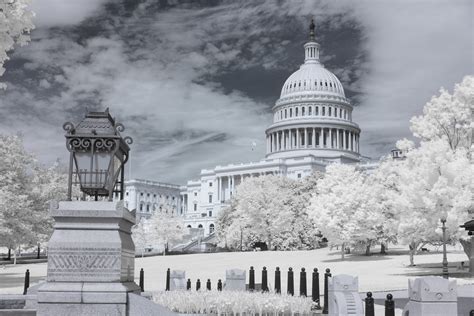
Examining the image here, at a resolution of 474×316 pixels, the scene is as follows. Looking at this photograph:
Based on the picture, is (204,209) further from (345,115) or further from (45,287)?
(45,287)

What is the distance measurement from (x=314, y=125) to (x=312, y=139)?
4.02 m

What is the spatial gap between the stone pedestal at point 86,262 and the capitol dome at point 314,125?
160 meters

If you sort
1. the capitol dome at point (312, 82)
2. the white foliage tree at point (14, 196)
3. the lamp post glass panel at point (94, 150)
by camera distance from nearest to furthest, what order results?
the lamp post glass panel at point (94, 150), the white foliage tree at point (14, 196), the capitol dome at point (312, 82)

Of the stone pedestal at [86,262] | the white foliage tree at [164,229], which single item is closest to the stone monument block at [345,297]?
the stone pedestal at [86,262]

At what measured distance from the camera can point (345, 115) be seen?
187750mm

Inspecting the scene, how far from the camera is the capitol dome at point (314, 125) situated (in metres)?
176

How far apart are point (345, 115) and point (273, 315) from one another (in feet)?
588

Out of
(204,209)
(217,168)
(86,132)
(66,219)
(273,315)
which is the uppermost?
(217,168)

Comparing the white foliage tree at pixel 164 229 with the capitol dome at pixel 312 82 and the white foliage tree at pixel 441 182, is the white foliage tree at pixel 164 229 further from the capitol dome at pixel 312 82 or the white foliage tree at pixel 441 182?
the capitol dome at pixel 312 82

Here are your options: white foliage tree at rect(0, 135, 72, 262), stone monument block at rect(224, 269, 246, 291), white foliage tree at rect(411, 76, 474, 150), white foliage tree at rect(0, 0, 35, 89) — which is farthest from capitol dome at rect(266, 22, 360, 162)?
white foliage tree at rect(0, 0, 35, 89)

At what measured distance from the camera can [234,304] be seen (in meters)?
12.2

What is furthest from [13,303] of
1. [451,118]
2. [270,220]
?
[270,220]

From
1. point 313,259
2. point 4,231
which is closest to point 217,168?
point 313,259

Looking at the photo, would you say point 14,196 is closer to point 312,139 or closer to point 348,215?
point 348,215
